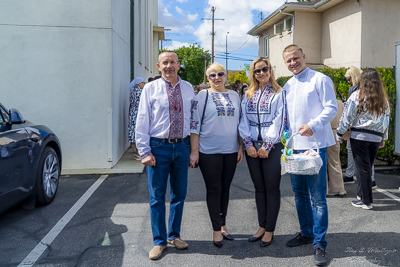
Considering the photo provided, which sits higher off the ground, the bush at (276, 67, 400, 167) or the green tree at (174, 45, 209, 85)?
the green tree at (174, 45, 209, 85)

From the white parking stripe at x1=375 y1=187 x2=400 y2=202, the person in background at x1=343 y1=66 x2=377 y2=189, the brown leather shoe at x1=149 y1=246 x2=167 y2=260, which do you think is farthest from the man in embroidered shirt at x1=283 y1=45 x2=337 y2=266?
the white parking stripe at x1=375 y1=187 x2=400 y2=202

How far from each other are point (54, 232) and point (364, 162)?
386cm

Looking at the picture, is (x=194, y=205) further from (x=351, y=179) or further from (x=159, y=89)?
(x=351, y=179)

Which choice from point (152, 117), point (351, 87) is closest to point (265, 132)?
point (152, 117)

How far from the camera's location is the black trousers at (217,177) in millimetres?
3619

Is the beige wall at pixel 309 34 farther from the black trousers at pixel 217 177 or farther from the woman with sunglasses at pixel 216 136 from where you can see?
the black trousers at pixel 217 177

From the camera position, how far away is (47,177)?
5.09 meters

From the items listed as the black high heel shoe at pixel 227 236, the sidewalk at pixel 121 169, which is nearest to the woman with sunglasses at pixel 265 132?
the black high heel shoe at pixel 227 236

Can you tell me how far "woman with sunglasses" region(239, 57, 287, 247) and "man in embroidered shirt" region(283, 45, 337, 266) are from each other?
0.14 m

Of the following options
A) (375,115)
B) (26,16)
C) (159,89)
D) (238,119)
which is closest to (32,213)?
(159,89)

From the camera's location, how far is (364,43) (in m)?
15.8

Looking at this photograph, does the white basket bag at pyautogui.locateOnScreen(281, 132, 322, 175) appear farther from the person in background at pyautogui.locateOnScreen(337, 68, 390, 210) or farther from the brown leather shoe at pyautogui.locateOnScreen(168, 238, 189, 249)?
the person in background at pyautogui.locateOnScreen(337, 68, 390, 210)

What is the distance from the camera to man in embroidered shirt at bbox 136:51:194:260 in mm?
3445

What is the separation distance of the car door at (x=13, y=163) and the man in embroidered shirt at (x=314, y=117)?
3.02 metres
